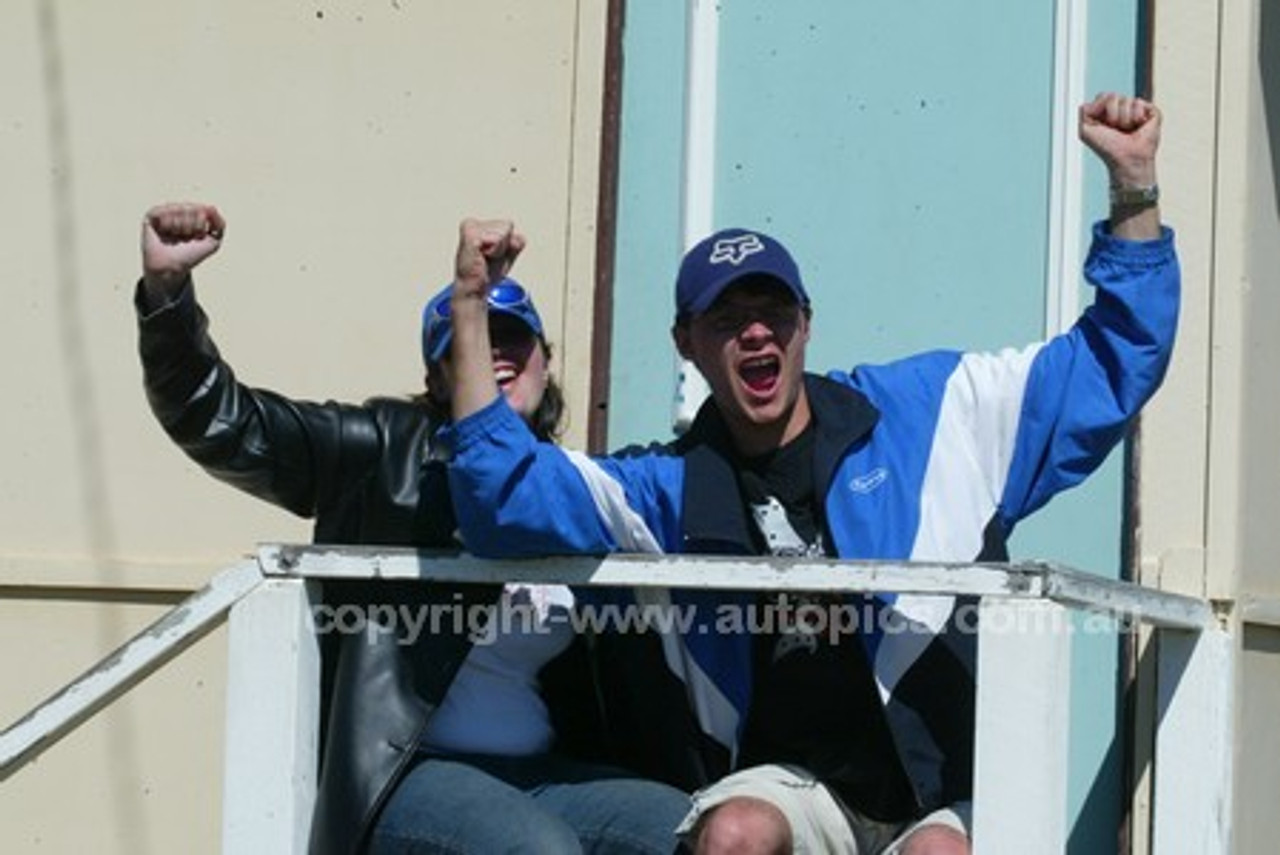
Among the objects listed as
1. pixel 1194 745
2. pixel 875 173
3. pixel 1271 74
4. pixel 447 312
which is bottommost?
pixel 1194 745

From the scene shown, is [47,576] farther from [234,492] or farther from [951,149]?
[951,149]

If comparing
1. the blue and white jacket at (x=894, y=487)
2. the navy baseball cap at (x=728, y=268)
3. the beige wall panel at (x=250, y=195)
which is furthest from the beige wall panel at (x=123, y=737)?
the navy baseball cap at (x=728, y=268)

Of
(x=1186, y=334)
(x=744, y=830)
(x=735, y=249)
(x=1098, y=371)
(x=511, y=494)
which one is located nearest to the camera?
(x=744, y=830)

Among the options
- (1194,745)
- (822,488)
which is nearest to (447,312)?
(822,488)

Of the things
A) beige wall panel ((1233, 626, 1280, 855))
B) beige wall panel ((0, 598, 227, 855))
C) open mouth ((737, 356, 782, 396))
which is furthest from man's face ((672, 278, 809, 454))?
beige wall panel ((0, 598, 227, 855))

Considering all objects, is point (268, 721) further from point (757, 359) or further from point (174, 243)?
A: point (757, 359)

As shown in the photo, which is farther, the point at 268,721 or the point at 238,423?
the point at 238,423

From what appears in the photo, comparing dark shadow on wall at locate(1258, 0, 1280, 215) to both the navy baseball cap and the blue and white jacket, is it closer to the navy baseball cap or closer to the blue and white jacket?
the blue and white jacket

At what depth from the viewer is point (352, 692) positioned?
436 centimetres

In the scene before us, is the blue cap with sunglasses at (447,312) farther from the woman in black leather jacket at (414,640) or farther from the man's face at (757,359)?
the man's face at (757,359)

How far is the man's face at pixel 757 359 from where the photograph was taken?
4367mm

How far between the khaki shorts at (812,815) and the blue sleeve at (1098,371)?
484mm

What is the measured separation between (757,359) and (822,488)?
8.4 inches

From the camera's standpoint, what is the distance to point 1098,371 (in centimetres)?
429
